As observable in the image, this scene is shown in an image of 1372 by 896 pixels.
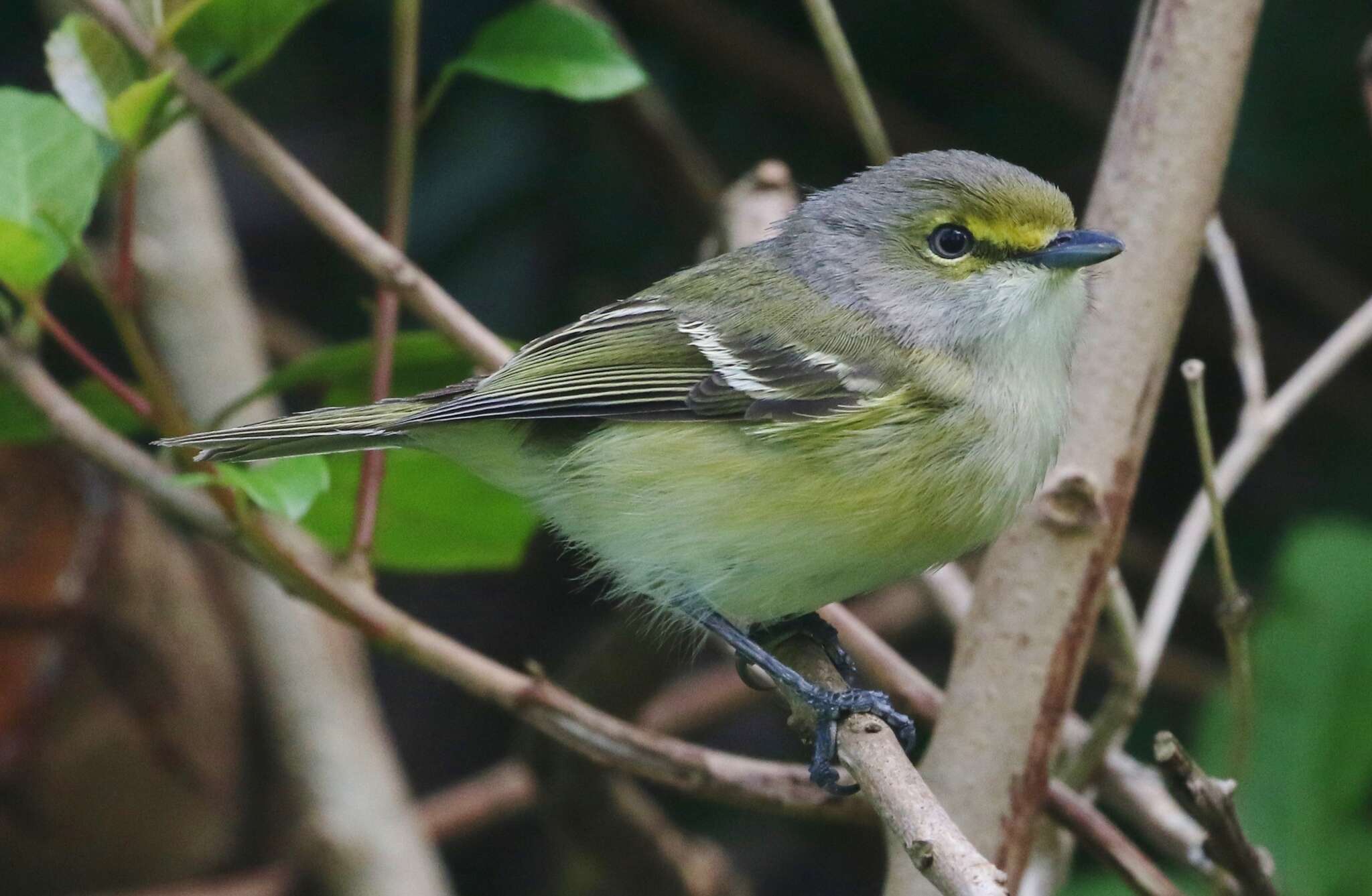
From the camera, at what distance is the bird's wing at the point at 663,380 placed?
2428 mm

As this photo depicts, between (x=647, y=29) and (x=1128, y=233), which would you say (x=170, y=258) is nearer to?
(x=647, y=29)

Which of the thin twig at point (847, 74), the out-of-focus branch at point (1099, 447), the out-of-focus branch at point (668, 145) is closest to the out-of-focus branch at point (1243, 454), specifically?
the out-of-focus branch at point (1099, 447)

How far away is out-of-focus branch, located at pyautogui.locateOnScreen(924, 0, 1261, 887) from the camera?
2.24 metres

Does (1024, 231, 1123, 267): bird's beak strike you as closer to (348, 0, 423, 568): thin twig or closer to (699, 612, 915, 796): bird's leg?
(699, 612, 915, 796): bird's leg

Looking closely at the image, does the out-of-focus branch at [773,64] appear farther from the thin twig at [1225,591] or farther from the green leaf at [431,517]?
the thin twig at [1225,591]

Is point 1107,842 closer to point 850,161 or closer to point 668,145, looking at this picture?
point 668,145

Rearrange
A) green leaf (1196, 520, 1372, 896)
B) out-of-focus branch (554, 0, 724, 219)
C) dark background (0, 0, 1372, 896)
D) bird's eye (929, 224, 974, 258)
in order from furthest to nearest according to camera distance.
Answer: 1. dark background (0, 0, 1372, 896)
2. out-of-focus branch (554, 0, 724, 219)
3. green leaf (1196, 520, 1372, 896)
4. bird's eye (929, 224, 974, 258)

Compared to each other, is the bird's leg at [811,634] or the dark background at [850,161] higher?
the dark background at [850,161]

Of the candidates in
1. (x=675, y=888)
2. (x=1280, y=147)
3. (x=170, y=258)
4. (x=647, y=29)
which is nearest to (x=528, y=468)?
(x=675, y=888)

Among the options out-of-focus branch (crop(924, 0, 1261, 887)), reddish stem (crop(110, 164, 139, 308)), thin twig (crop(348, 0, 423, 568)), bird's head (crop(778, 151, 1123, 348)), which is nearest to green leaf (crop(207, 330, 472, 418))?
thin twig (crop(348, 0, 423, 568))

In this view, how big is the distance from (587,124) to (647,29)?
315 millimetres

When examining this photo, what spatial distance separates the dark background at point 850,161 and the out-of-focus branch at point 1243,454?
1286 millimetres

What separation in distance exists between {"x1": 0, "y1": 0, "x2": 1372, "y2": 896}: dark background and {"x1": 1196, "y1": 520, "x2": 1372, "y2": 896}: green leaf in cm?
64

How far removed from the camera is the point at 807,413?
2.39 meters
